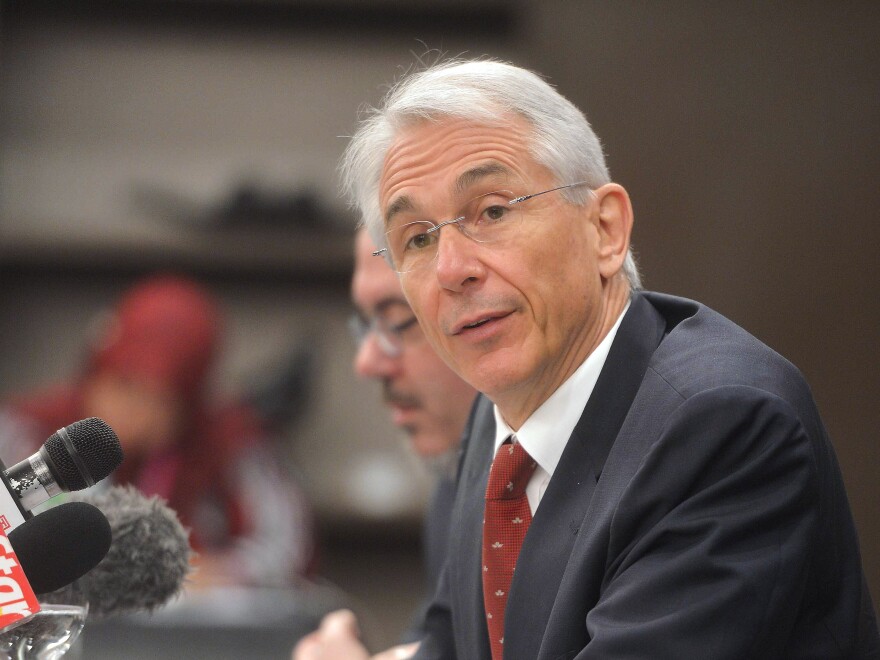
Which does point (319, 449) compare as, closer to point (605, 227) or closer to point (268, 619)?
point (268, 619)

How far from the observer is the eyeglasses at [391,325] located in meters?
1.95

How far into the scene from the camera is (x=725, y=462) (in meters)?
0.88

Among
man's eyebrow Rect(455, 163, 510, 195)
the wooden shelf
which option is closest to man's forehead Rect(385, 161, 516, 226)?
man's eyebrow Rect(455, 163, 510, 195)

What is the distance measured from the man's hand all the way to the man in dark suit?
87 millimetres

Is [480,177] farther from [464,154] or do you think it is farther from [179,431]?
[179,431]

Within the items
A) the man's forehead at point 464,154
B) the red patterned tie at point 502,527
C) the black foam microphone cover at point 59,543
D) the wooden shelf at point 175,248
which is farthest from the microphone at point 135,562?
the wooden shelf at point 175,248

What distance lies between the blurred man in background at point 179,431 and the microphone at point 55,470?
1899 mm

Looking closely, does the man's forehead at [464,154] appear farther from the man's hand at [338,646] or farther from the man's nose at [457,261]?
the man's hand at [338,646]

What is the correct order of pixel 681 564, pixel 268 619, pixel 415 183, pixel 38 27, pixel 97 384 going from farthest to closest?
1. pixel 38 27
2. pixel 97 384
3. pixel 268 619
4. pixel 415 183
5. pixel 681 564

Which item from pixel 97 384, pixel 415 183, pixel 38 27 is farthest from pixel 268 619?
pixel 38 27

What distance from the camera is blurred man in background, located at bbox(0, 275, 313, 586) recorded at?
280 cm

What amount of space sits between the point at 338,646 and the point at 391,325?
687 mm

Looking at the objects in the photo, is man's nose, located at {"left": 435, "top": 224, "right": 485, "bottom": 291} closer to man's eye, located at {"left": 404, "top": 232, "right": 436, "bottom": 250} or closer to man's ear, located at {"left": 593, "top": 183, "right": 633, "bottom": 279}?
man's eye, located at {"left": 404, "top": 232, "right": 436, "bottom": 250}

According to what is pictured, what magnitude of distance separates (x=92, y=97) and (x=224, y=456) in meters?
1.42
